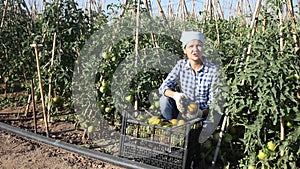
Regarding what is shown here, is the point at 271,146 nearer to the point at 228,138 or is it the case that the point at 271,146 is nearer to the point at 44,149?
the point at 228,138

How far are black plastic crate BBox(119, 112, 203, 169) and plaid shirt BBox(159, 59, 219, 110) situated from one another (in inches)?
10.8

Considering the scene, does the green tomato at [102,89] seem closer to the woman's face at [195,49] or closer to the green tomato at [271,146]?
the woman's face at [195,49]

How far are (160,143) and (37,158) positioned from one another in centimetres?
104

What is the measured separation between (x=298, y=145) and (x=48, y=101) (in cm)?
227

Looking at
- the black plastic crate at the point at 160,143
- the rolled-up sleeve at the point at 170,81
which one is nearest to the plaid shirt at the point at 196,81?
the rolled-up sleeve at the point at 170,81

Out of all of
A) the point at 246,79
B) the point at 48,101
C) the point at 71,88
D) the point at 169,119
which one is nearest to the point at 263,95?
the point at 246,79

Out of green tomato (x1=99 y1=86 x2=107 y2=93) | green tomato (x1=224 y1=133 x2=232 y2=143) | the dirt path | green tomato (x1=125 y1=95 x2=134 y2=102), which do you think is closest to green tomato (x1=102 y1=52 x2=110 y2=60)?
green tomato (x1=99 y1=86 x2=107 y2=93)

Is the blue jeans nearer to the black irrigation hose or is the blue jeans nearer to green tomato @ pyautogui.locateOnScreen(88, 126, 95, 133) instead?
the black irrigation hose

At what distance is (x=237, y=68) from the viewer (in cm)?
244

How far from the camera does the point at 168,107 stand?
9.39 feet

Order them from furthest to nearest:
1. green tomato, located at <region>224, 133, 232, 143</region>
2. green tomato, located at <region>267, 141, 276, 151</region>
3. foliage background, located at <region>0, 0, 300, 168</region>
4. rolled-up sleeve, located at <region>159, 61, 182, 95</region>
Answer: rolled-up sleeve, located at <region>159, 61, 182, 95</region>
green tomato, located at <region>224, 133, 232, 143</region>
green tomato, located at <region>267, 141, 276, 151</region>
foliage background, located at <region>0, 0, 300, 168</region>

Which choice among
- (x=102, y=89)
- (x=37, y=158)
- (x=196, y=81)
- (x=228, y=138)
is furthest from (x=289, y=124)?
(x=37, y=158)

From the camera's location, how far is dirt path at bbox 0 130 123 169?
8.92 ft

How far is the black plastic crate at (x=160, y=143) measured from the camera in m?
2.37
